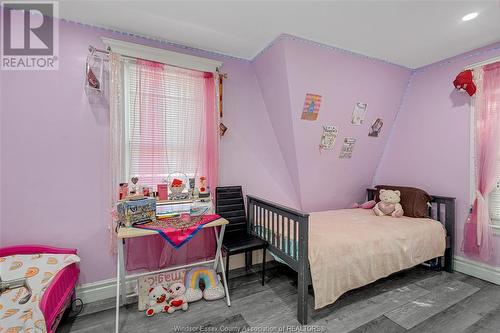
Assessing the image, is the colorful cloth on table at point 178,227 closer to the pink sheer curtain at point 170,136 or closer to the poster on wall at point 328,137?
the pink sheer curtain at point 170,136

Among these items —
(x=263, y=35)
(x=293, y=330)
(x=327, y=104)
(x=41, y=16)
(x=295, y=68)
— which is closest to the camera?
(x=293, y=330)

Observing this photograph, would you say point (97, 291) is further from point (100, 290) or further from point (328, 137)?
point (328, 137)

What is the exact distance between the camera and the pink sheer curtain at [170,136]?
232 centimetres

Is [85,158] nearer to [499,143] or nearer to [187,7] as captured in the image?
[187,7]

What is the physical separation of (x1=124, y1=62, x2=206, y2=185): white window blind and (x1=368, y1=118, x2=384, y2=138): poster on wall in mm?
2360

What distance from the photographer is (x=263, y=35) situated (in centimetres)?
229

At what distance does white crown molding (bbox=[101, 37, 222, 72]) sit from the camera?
7.04 feet

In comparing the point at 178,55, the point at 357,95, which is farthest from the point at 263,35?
the point at 357,95

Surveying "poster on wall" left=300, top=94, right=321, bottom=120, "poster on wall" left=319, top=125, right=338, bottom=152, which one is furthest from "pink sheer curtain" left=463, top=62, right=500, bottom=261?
"poster on wall" left=300, top=94, right=321, bottom=120

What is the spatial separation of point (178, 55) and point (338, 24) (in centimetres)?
153

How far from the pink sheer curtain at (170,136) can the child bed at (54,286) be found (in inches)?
18.2

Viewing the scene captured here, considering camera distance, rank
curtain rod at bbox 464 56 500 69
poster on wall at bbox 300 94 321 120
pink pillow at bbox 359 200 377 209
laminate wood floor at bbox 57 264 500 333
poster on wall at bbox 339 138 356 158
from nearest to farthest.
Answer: laminate wood floor at bbox 57 264 500 333, curtain rod at bbox 464 56 500 69, poster on wall at bbox 300 94 321 120, poster on wall at bbox 339 138 356 158, pink pillow at bbox 359 200 377 209

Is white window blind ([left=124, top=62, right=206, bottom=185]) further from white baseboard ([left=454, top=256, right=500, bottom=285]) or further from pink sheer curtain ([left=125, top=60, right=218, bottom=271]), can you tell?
white baseboard ([left=454, top=256, right=500, bottom=285])

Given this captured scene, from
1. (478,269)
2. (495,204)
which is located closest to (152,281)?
(478,269)
